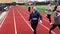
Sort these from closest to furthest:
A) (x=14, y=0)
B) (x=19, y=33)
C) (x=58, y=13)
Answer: (x=58, y=13)
(x=19, y=33)
(x=14, y=0)

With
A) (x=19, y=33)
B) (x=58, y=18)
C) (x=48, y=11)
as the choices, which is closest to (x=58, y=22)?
(x=58, y=18)

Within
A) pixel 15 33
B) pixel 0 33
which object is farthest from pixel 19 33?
pixel 0 33

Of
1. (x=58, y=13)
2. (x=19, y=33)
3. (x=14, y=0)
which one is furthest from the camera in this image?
(x=14, y=0)

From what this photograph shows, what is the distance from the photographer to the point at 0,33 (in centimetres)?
1535

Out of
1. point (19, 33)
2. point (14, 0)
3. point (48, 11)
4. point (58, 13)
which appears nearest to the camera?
point (58, 13)

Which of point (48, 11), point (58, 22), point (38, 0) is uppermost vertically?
point (58, 22)

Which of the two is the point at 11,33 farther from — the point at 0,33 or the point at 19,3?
the point at 19,3

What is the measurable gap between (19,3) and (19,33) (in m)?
99.3

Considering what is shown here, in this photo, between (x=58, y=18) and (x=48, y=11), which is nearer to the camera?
(x=58, y=18)

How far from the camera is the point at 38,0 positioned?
121 m

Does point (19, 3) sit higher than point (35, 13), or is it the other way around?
point (35, 13)

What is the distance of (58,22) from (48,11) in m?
8.40

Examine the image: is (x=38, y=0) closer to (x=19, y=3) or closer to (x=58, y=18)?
(x=19, y=3)

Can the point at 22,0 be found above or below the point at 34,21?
below
